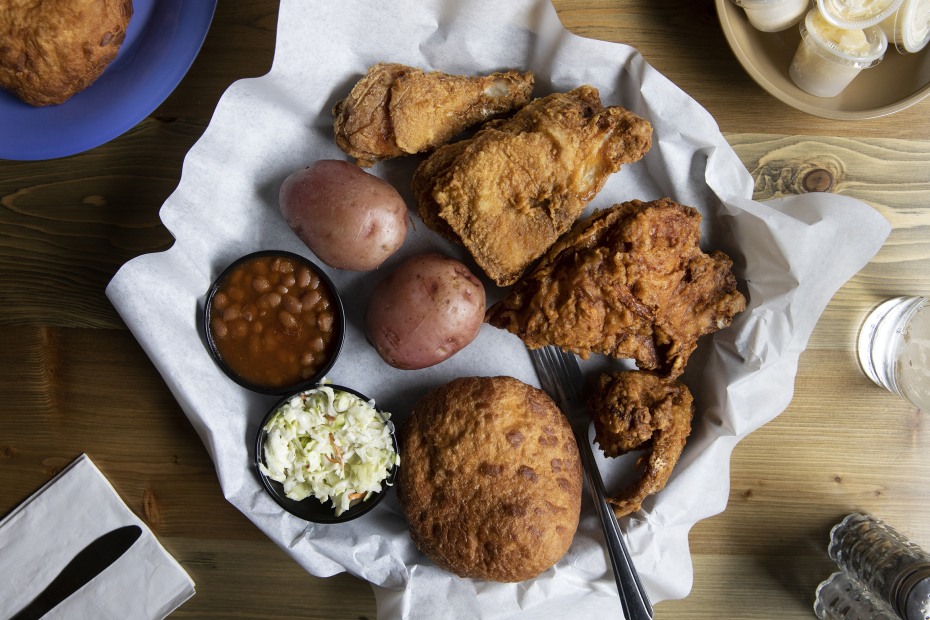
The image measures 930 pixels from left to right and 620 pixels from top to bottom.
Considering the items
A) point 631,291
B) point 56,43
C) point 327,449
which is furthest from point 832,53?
point 56,43

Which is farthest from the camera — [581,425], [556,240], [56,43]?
[581,425]

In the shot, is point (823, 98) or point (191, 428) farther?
point (191, 428)

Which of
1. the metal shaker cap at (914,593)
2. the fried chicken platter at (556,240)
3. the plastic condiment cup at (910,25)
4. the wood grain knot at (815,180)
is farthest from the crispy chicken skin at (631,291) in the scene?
the metal shaker cap at (914,593)

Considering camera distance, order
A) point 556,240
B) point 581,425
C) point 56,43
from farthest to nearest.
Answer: point 581,425
point 556,240
point 56,43

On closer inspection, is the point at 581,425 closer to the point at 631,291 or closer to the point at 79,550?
the point at 631,291

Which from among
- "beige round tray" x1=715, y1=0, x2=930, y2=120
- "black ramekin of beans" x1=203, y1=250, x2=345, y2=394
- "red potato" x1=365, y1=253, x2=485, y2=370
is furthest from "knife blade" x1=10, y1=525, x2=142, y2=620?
"beige round tray" x1=715, y1=0, x2=930, y2=120

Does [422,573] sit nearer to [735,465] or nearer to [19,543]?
[735,465]
